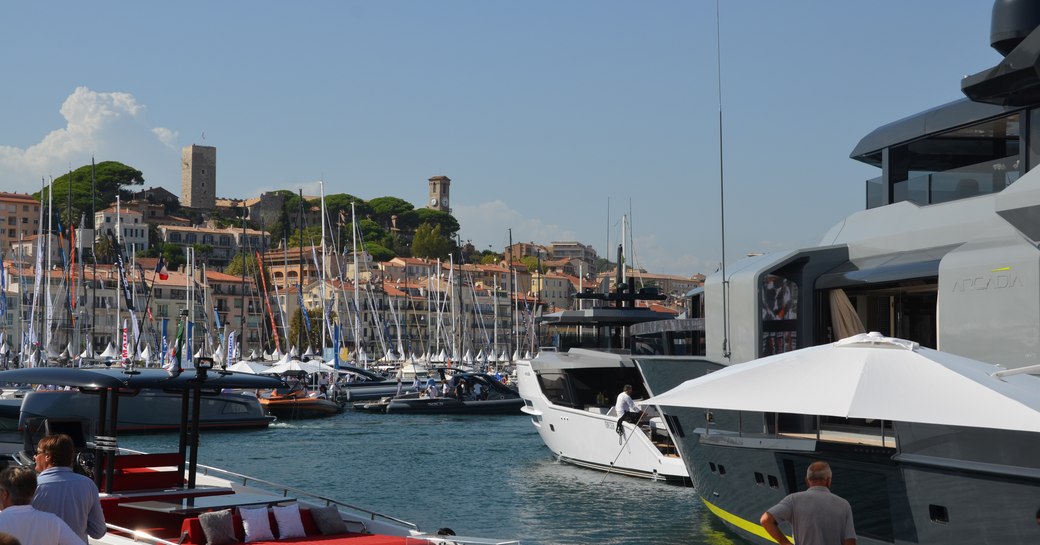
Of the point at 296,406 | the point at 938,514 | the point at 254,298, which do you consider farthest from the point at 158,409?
the point at 254,298

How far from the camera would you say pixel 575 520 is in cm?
2444

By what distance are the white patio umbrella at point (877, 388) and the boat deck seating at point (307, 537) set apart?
10.8 feet

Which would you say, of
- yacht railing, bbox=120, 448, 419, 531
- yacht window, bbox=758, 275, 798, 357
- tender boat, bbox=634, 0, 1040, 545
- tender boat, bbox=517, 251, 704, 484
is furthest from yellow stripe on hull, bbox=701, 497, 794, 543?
tender boat, bbox=517, 251, 704, 484

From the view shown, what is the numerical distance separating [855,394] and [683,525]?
41.7 feet

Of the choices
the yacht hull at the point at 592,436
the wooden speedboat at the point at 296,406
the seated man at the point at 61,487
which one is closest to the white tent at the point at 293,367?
the wooden speedboat at the point at 296,406

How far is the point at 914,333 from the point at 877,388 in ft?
24.7

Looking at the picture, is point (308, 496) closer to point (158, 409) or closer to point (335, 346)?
point (158, 409)

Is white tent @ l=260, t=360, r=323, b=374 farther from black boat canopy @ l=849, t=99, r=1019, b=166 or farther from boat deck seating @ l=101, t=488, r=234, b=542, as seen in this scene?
boat deck seating @ l=101, t=488, r=234, b=542

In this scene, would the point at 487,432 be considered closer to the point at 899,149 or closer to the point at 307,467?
the point at 307,467

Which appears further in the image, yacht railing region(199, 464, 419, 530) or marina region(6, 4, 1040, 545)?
yacht railing region(199, 464, 419, 530)

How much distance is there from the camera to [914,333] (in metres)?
18.1

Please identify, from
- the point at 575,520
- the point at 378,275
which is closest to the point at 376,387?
the point at 575,520

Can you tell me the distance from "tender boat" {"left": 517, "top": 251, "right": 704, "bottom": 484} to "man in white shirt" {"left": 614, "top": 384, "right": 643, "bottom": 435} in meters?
0.17

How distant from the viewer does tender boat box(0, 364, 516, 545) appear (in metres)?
13.2
